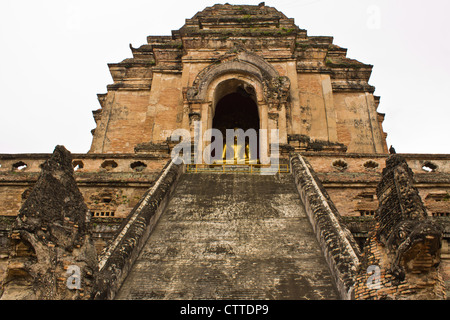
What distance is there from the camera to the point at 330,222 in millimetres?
8336

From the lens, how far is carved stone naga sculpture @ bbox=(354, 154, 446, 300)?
582 centimetres

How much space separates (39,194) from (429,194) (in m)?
9.97

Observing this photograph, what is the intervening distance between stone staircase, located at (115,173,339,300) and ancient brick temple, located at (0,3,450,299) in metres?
0.03

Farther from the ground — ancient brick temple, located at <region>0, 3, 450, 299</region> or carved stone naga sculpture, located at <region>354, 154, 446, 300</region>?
ancient brick temple, located at <region>0, 3, 450, 299</region>

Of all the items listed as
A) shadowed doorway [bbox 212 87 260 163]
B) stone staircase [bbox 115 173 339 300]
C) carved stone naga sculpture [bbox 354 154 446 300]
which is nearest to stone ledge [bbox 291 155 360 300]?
stone staircase [bbox 115 173 339 300]

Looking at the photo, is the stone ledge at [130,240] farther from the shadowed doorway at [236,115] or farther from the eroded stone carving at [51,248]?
the shadowed doorway at [236,115]

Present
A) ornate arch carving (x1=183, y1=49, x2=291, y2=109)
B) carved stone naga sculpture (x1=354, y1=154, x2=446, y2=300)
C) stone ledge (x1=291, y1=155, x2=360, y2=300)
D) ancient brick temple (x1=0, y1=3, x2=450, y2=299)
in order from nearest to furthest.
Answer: carved stone naga sculpture (x1=354, y1=154, x2=446, y2=300), ancient brick temple (x1=0, y1=3, x2=450, y2=299), stone ledge (x1=291, y1=155, x2=360, y2=300), ornate arch carving (x1=183, y1=49, x2=291, y2=109)

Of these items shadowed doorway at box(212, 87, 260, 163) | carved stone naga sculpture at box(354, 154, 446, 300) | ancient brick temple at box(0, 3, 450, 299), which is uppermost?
shadowed doorway at box(212, 87, 260, 163)

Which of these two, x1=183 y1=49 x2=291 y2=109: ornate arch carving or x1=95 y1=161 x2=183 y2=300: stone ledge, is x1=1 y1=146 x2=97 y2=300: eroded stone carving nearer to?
x1=95 y1=161 x2=183 y2=300: stone ledge

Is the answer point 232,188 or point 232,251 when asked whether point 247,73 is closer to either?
point 232,188

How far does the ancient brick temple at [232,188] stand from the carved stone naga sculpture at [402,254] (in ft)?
0.07
